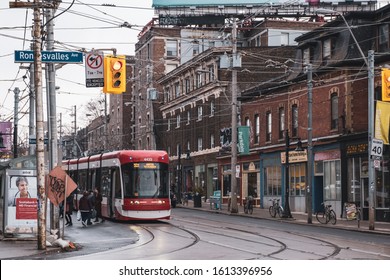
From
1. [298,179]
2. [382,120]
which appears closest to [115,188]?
[382,120]

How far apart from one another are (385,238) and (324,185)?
18838 mm

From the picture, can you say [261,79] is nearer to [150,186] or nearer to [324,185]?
[324,185]

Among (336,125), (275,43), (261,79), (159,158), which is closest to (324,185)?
(336,125)

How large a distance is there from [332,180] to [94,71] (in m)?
24.5

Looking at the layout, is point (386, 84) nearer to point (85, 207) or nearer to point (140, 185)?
point (140, 185)

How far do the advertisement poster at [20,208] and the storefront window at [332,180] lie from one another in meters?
24.0

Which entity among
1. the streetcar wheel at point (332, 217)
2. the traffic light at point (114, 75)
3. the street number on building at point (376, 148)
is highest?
the traffic light at point (114, 75)

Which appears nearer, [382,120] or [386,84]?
[386,84]

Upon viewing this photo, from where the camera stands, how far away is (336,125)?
46.2 m

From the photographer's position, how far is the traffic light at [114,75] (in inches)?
957

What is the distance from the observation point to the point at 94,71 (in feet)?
84.6

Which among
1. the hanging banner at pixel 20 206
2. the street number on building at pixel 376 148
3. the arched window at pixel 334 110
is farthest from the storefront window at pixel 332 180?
the hanging banner at pixel 20 206

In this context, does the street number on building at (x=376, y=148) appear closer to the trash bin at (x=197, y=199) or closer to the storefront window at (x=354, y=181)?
the storefront window at (x=354, y=181)

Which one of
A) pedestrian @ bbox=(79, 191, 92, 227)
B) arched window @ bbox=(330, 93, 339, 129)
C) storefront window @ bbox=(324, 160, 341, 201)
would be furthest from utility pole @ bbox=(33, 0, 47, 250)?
arched window @ bbox=(330, 93, 339, 129)
